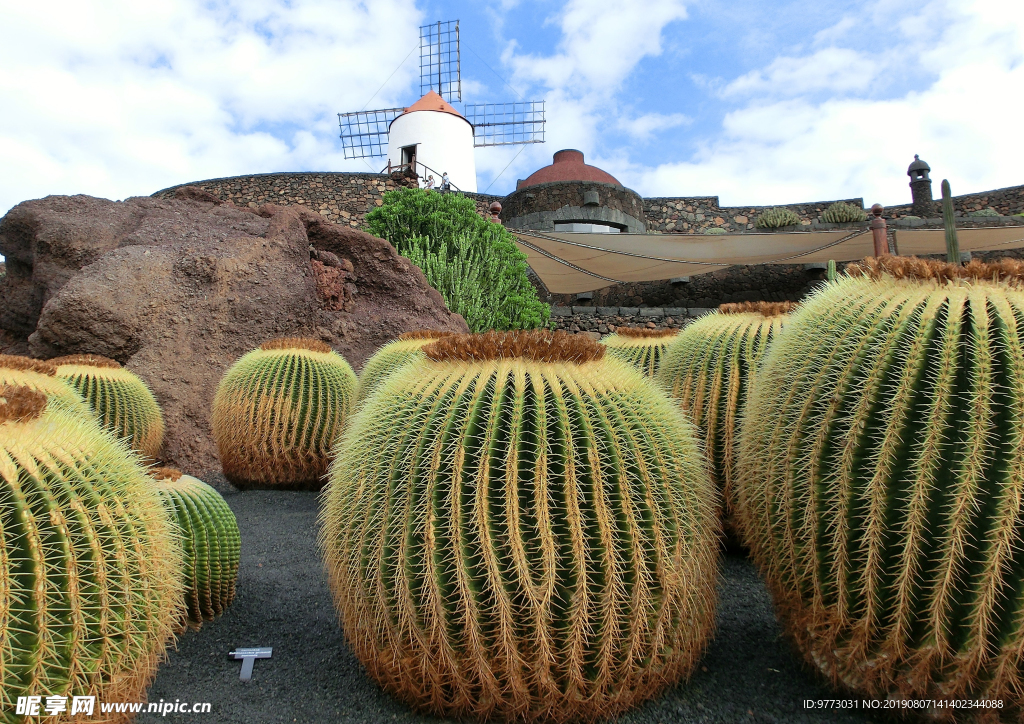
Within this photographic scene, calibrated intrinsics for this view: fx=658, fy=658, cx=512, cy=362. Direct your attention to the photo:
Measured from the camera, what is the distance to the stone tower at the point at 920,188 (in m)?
17.3

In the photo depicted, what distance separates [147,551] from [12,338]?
732 cm

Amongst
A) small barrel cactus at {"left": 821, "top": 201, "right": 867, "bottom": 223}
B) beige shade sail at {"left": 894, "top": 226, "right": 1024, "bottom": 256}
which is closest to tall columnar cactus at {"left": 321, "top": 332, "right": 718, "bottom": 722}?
beige shade sail at {"left": 894, "top": 226, "right": 1024, "bottom": 256}

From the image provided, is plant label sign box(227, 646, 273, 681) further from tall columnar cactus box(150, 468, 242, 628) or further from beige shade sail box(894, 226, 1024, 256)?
beige shade sail box(894, 226, 1024, 256)

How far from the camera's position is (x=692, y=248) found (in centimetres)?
1220

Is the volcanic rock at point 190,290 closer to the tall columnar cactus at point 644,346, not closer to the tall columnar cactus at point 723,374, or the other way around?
the tall columnar cactus at point 644,346

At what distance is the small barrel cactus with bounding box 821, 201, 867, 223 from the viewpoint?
17.0m

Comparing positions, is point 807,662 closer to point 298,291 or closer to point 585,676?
point 585,676

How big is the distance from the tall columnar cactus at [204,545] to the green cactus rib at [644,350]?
2217 mm

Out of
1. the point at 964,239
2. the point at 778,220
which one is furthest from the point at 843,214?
the point at 964,239

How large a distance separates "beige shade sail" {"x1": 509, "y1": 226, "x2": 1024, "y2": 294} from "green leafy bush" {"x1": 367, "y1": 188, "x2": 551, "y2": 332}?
3.94ft

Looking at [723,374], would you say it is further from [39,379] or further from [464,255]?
[464,255]

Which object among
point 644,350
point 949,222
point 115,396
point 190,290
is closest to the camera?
point 949,222

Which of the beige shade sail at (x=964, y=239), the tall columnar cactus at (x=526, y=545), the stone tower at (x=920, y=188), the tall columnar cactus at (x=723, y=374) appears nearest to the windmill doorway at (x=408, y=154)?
the stone tower at (x=920, y=188)

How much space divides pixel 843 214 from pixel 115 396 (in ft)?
57.3
